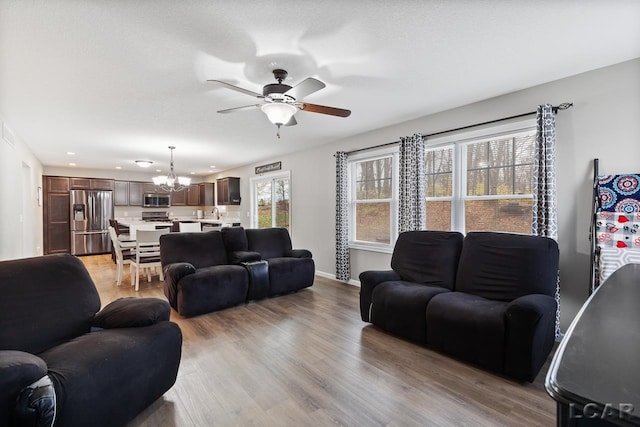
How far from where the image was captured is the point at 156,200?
9.45 m

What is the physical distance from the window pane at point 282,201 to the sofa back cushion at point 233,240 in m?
2.15

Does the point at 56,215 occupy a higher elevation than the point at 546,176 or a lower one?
lower

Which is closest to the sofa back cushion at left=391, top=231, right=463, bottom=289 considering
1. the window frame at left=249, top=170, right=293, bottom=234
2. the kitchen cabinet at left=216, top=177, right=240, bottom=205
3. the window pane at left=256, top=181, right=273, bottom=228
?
the window frame at left=249, top=170, right=293, bottom=234

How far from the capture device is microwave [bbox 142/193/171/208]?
9.34 meters

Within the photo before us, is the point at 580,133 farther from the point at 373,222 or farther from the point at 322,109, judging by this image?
the point at 373,222

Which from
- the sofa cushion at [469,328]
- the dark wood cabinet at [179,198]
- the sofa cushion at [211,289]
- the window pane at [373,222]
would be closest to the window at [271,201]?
the window pane at [373,222]

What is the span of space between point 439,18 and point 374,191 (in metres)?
3.10

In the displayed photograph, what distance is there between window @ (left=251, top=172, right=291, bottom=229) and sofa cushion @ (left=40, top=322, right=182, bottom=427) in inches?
187

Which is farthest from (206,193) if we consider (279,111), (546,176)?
(546,176)

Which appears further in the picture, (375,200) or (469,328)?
(375,200)

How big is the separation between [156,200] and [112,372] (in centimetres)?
903

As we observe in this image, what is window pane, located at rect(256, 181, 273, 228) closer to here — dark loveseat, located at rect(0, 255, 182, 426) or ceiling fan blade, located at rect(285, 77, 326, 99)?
ceiling fan blade, located at rect(285, 77, 326, 99)

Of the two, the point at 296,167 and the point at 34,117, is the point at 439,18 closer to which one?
the point at 296,167

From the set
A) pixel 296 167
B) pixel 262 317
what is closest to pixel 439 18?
pixel 262 317
